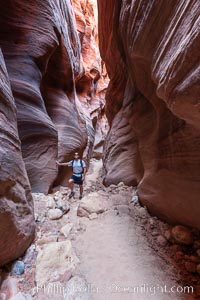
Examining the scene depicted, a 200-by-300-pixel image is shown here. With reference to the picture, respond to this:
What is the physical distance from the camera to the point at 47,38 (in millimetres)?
5918

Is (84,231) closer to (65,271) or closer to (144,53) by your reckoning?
(65,271)

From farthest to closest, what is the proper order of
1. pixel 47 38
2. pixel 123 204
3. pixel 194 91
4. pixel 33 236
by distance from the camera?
pixel 47 38
pixel 123 204
pixel 33 236
pixel 194 91

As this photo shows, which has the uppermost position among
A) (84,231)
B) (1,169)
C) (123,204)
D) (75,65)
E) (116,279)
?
(75,65)

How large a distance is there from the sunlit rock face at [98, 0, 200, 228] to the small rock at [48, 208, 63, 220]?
1.59 meters

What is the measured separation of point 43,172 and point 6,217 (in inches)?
147

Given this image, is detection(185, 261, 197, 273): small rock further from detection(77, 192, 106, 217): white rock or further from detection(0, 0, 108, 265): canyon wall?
detection(0, 0, 108, 265): canyon wall

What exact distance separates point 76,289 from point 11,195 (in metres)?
1.25

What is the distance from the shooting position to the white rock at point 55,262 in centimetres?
187

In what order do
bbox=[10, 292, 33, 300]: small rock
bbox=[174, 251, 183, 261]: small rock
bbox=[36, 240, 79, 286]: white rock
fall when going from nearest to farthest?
1. bbox=[10, 292, 33, 300]: small rock
2. bbox=[36, 240, 79, 286]: white rock
3. bbox=[174, 251, 183, 261]: small rock

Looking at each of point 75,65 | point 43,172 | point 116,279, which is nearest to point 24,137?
point 43,172

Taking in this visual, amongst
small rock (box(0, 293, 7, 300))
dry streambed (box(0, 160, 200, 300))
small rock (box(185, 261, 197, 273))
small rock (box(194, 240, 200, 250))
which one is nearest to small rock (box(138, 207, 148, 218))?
dry streambed (box(0, 160, 200, 300))

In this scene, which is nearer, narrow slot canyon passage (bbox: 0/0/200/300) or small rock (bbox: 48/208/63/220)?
narrow slot canyon passage (bbox: 0/0/200/300)

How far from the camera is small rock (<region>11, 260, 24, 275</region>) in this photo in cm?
191

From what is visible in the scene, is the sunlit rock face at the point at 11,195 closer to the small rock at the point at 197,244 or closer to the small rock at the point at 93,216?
the small rock at the point at 93,216
